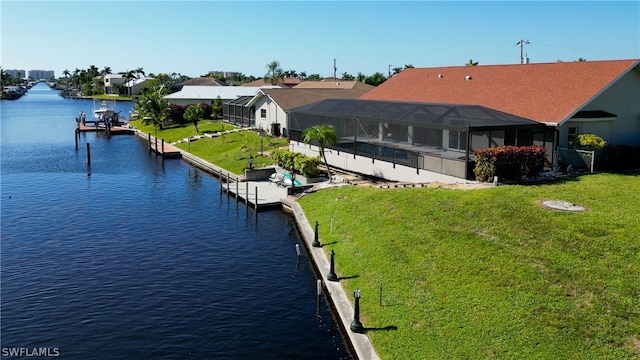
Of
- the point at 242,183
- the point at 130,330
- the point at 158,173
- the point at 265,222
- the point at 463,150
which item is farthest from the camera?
the point at 158,173

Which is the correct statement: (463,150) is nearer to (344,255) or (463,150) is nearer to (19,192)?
(344,255)

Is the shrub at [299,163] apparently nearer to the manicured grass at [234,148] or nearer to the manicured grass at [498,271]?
the manicured grass at [234,148]

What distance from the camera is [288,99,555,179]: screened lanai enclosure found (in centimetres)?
3541

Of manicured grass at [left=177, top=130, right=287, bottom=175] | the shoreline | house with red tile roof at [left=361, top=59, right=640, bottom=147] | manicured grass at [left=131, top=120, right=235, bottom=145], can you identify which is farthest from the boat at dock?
house with red tile roof at [left=361, top=59, right=640, bottom=147]

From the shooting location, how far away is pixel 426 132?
4509cm

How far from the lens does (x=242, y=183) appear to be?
47.2m

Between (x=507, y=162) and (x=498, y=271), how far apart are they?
12660 mm

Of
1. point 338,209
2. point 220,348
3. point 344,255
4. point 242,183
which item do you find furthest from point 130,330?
point 242,183

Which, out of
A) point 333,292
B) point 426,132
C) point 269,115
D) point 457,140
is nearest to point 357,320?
point 333,292

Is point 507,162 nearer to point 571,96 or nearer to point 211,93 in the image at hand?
point 571,96

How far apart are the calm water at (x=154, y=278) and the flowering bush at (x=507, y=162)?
11.9 meters

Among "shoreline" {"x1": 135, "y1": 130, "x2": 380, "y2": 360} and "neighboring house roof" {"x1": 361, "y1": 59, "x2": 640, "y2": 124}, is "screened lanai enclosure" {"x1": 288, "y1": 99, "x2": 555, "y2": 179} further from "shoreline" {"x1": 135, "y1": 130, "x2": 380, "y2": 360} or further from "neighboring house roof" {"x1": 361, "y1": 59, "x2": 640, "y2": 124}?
"shoreline" {"x1": 135, "y1": 130, "x2": 380, "y2": 360}

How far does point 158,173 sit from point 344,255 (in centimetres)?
3541

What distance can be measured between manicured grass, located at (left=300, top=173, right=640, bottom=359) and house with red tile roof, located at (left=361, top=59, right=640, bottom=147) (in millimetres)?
6495
